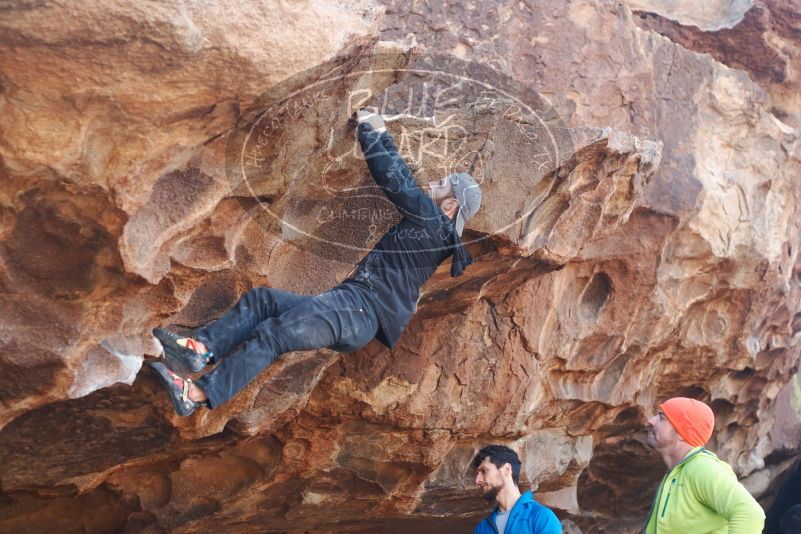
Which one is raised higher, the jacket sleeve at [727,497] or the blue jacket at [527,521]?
the jacket sleeve at [727,497]

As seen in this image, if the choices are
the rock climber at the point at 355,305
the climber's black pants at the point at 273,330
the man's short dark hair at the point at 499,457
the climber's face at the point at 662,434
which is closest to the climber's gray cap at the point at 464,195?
the rock climber at the point at 355,305

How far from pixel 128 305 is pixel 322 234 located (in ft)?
3.29

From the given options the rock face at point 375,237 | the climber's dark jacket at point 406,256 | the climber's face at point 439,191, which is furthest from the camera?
the climber's face at point 439,191

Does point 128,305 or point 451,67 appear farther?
point 451,67

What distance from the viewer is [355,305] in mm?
3340

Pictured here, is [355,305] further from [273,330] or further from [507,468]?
[507,468]

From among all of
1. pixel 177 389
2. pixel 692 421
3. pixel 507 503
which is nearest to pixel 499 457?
pixel 507 503

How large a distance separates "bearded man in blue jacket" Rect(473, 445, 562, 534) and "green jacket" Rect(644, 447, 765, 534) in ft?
1.27

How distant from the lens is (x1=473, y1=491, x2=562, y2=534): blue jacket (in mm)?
3289

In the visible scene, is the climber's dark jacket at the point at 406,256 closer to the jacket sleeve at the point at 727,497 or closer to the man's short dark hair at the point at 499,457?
the man's short dark hair at the point at 499,457

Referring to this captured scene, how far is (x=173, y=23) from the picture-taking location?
2357 millimetres

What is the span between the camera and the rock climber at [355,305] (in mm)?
3057

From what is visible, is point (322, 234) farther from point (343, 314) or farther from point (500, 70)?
point (500, 70)

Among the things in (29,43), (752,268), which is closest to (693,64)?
(752,268)
